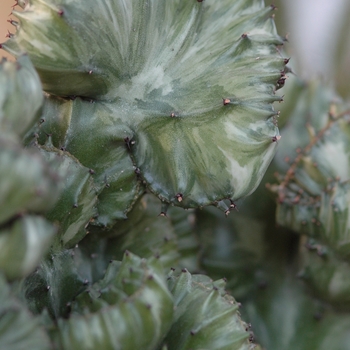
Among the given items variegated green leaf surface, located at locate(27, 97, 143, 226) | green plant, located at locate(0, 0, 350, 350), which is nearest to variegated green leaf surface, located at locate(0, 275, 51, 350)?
green plant, located at locate(0, 0, 350, 350)

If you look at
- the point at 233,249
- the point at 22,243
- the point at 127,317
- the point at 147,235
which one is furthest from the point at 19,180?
the point at 233,249

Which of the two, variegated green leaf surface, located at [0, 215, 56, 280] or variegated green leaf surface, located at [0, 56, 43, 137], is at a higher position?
variegated green leaf surface, located at [0, 56, 43, 137]

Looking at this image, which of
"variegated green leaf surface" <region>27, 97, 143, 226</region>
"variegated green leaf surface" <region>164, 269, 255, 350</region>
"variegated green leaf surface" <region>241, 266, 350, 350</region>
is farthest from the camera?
"variegated green leaf surface" <region>241, 266, 350, 350</region>

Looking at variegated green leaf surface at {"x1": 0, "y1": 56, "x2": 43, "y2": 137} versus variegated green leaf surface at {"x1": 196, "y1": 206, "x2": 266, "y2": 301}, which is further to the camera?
variegated green leaf surface at {"x1": 196, "y1": 206, "x2": 266, "y2": 301}

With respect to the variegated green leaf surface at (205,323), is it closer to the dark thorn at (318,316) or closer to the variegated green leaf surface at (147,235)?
the variegated green leaf surface at (147,235)

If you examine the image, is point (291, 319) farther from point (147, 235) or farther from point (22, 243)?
point (22, 243)

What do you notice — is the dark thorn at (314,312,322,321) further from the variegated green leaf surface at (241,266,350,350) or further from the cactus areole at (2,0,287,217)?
the cactus areole at (2,0,287,217)

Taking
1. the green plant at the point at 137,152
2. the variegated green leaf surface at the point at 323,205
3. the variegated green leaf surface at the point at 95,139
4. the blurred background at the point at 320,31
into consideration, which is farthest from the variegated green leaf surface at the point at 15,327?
the blurred background at the point at 320,31
